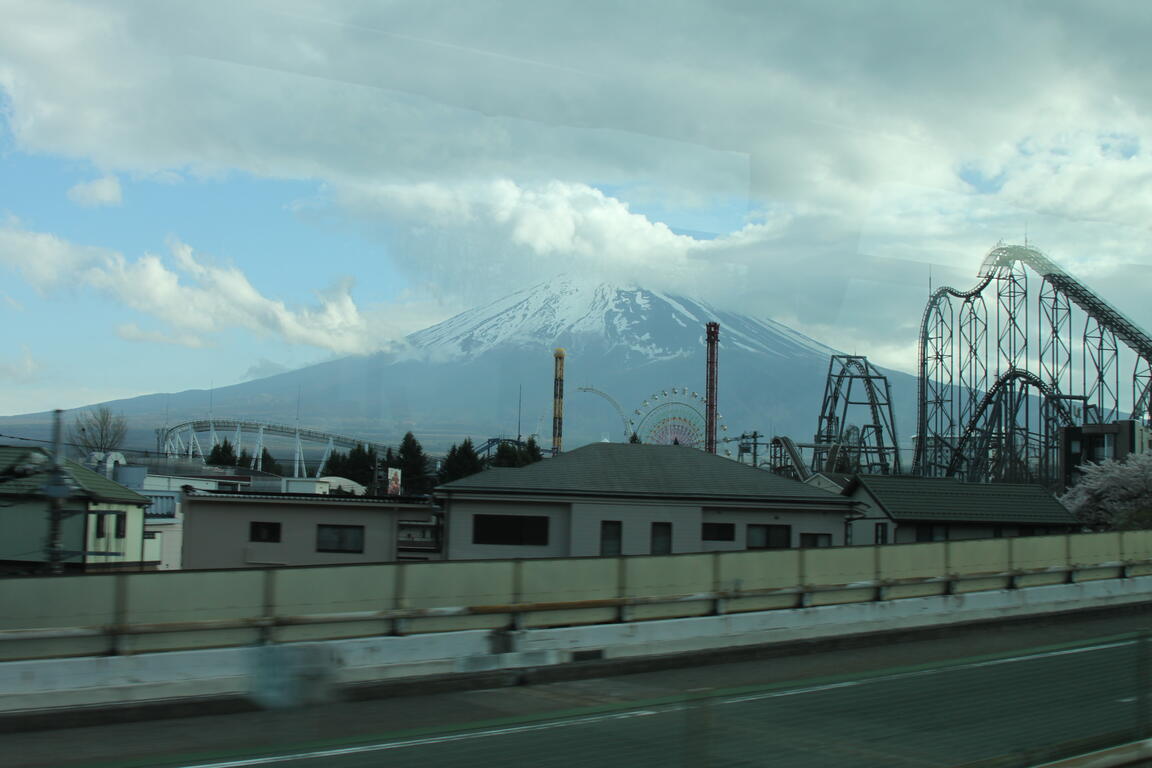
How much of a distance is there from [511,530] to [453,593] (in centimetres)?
1419

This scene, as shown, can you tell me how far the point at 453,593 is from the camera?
564 inches

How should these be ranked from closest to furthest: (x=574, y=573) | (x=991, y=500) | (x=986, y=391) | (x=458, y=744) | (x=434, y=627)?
(x=458, y=744), (x=434, y=627), (x=574, y=573), (x=991, y=500), (x=986, y=391)

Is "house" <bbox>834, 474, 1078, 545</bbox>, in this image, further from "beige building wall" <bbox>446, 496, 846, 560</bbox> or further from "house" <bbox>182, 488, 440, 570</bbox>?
"house" <bbox>182, 488, 440, 570</bbox>

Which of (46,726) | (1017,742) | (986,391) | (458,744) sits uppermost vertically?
(986,391)

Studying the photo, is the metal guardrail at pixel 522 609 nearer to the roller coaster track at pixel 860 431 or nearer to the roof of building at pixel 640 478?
the roof of building at pixel 640 478

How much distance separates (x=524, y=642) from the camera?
14391mm

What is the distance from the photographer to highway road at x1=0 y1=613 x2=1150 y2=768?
4.29 meters

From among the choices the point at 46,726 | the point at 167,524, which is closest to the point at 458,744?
the point at 46,726

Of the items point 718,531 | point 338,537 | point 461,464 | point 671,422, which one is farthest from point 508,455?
point 338,537

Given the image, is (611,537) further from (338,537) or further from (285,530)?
(285,530)

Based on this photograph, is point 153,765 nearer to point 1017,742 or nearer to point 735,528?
point 1017,742

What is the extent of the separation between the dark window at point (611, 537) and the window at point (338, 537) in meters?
6.78

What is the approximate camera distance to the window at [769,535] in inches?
1198

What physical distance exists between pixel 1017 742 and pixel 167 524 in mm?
42754
